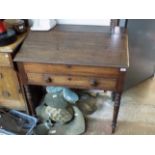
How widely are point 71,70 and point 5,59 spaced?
1.39 feet

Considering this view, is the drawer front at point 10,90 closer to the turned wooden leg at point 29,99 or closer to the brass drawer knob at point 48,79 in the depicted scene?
the turned wooden leg at point 29,99

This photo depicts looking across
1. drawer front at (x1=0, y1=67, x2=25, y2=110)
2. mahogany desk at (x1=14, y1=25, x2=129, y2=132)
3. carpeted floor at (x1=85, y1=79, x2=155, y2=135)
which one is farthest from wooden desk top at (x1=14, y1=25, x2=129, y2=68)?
carpeted floor at (x1=85, y1=79, x2=155, y2=135)

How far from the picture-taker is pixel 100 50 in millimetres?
1243

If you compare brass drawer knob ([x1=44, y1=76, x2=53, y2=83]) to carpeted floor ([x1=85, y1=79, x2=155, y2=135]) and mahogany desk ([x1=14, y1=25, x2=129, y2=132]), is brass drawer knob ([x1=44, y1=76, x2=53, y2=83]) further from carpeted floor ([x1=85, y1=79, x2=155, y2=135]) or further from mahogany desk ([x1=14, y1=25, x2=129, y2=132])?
carpeted floor ([x1=85, y1=79, x2=155, y2=135])

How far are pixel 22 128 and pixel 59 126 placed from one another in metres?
0.29

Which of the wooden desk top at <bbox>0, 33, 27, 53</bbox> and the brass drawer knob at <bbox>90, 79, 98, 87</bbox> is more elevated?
the wooden desk top at <bbox>0, 33, 27, 53</bbox>

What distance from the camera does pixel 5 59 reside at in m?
1.29

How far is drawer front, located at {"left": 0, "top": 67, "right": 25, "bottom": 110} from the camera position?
56.2 inches

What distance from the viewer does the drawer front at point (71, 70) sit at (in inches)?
46.9

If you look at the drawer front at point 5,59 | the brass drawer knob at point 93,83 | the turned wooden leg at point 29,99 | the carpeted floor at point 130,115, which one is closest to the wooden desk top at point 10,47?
the drawer front at point 5,59

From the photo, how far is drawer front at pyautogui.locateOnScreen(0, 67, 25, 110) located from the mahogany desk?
0.40ft
